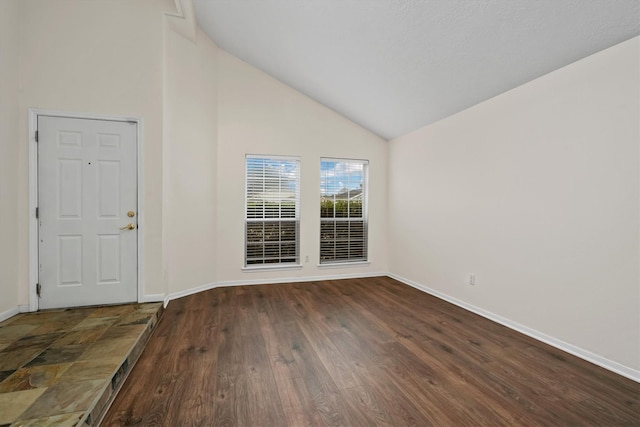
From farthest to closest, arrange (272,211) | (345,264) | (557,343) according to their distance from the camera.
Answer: (345,264)
(272,211)
(557,343)

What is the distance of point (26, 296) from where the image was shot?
2.82 meters

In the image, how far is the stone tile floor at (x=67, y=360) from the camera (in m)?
1.47

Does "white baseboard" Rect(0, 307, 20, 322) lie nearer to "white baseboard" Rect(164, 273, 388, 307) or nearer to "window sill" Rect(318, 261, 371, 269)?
"white baseboard" Rect(164, 273, 388, 307)

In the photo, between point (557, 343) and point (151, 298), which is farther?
point (151, 298)

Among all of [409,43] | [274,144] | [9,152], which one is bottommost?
[9,152]

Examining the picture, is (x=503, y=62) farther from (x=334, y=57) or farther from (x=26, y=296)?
(x=26, y=296)

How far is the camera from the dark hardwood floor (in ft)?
5.31

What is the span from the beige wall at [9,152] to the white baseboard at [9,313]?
0.7 inches

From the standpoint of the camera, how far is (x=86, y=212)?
2.99 m

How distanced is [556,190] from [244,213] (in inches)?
149

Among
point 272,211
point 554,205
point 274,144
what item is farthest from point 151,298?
point 554,205

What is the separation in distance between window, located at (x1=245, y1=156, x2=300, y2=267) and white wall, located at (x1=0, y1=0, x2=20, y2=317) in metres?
2.49

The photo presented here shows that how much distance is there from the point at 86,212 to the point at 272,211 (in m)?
2.32

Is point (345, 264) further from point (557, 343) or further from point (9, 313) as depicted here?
point (9, 313)
